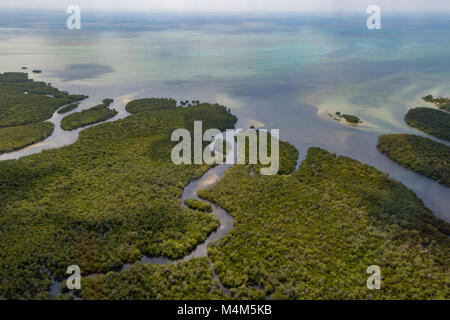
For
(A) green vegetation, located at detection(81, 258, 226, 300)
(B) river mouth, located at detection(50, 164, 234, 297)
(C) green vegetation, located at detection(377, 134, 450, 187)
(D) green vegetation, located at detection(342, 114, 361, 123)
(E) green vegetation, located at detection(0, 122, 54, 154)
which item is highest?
(D) green vegetation, located at detection(342, 114, 361, 123)

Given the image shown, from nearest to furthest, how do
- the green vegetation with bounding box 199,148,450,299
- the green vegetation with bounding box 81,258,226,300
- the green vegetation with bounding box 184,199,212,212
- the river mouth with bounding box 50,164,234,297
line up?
the green vegetation with bounding box 81,258,226,300 < the green vegetation with bounding box 199,148,450,299 < the river mouth with bounding box 50,164,234,297 < the green vegetation with bounding box 184,199,212,212

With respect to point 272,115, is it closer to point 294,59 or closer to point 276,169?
point 276,169

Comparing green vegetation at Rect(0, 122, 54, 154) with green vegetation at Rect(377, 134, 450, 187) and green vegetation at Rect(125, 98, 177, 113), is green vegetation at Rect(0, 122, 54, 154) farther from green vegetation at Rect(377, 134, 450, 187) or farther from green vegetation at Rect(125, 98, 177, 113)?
green vegetation at Rect(377, 134, 450, 187)

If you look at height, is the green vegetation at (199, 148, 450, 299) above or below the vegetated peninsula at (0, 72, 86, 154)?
below

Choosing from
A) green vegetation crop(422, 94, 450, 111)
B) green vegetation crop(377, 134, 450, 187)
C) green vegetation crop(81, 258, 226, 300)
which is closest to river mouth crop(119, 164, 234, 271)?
green vegetation crop(81, 258, 226, 300)

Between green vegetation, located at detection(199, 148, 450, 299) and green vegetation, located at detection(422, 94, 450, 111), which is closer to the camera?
green vegetation, located at detection(199, 148, 450, 299)
